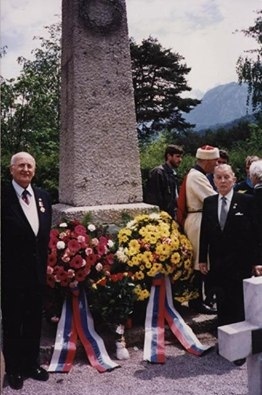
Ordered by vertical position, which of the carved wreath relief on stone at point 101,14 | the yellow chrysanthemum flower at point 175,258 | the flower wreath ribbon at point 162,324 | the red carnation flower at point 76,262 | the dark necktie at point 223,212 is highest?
the carved wreath relief on stone at point 101,14

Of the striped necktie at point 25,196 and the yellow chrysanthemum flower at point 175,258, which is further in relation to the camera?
the yellow chrysanthemum flower at point 175,258

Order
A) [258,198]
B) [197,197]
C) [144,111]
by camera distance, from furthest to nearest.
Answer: [144,111] < [197,197] < [258,198]

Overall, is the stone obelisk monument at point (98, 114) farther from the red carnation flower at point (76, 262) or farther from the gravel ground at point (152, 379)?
the gravel ground at point (152, 379)

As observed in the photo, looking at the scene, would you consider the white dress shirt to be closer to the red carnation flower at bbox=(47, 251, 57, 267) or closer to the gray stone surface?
the red carnation flower at bbox=(47, 251, 57, 267)

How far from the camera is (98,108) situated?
4914 mm

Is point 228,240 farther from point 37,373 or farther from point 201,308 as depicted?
point 37,373

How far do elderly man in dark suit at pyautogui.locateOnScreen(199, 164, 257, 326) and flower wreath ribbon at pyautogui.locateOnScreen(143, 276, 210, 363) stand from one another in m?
0.32

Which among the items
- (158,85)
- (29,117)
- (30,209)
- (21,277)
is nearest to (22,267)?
(21,277)

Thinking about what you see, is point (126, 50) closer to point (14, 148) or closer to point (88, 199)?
point (88, 199)

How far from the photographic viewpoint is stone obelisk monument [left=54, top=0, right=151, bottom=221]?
15.9 feet

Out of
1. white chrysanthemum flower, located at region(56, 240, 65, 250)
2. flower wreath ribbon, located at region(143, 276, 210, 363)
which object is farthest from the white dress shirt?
flower wreath ribbon, located at region(143, 276, 210, 363)

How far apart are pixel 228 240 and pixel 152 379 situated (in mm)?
1239

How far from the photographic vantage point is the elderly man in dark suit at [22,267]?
3.53 meters

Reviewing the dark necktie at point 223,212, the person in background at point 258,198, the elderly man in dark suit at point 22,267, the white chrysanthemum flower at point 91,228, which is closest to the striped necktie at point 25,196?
the elderly man in dark suit at point 22,267
